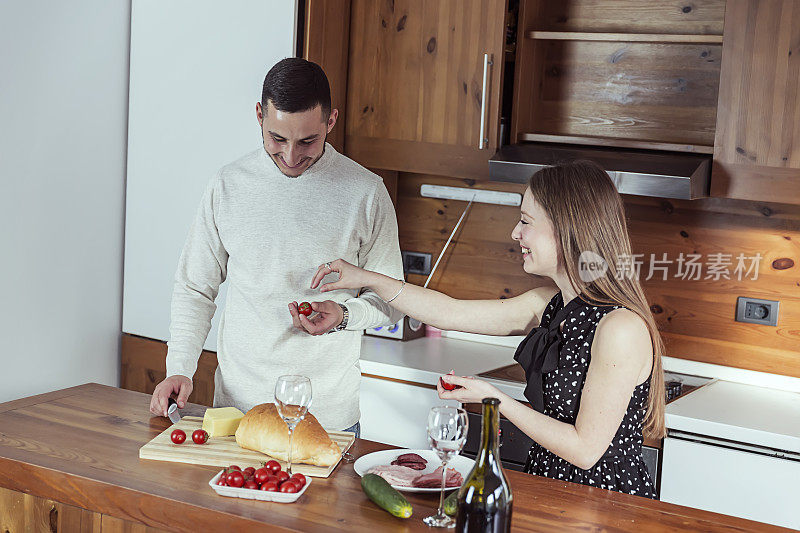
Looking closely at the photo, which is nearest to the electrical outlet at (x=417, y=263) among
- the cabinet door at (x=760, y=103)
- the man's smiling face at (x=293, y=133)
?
the cabinet door at (x=760, y=103)

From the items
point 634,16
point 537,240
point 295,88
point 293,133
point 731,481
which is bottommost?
point 731,481

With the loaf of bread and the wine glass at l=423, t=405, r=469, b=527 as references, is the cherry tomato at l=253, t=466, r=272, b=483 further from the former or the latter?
the wine glass at l=423, t=405, r=469, b=527

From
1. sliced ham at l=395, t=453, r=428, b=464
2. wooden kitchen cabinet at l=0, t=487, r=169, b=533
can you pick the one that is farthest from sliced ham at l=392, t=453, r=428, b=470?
wooden kitchen cabinet at l=0, t=487, r=169, b=533

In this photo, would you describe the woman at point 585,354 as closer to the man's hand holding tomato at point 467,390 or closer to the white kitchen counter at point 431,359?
the man's hand holding tomato at point 467,390

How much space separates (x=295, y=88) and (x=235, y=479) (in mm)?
907

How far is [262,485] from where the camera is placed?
5.21 ft

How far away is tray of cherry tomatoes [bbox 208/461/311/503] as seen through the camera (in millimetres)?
1568

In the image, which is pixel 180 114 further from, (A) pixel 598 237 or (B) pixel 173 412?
(A) pixel 598 237

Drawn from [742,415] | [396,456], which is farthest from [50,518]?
[742,415]

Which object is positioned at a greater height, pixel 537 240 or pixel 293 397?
pixel 537 240

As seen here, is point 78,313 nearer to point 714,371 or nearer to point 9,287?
point 9,287

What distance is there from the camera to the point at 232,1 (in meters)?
3.03

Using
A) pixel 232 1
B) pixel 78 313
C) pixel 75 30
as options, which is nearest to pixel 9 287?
pixel 78 313

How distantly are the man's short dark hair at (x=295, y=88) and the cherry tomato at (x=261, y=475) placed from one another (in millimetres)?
836
